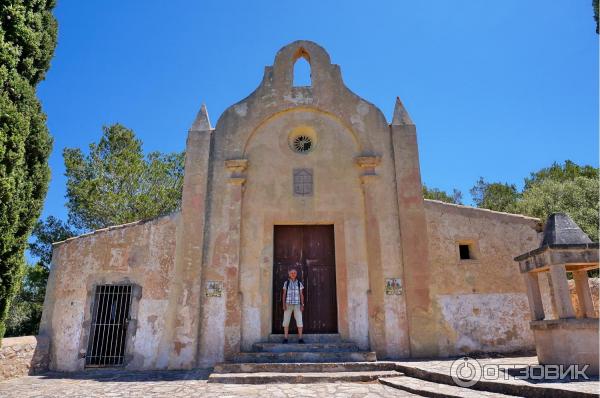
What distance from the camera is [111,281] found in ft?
33.4

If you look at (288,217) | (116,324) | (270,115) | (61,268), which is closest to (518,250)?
(288,217)

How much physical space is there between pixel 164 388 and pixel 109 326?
3637 millimetres

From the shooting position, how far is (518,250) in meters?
10.6

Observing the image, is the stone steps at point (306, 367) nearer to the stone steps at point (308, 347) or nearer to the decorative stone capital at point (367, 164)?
the stone steps at point (308, 347)

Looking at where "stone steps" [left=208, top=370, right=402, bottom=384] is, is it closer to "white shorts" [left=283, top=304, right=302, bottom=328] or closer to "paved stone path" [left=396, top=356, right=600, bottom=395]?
"paved stone path" [left=396, top=356, right=600, bottom=395]

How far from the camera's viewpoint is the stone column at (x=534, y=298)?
781 cm

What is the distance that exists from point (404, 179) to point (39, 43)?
30.8ft

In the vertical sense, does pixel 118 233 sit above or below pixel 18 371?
above

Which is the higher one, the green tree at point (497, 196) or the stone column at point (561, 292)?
the green tree at point (497, 196)

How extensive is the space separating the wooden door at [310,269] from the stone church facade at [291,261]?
0.09 feet

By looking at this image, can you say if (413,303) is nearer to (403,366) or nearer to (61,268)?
(403,366)

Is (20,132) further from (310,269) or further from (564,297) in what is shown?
(564,297)

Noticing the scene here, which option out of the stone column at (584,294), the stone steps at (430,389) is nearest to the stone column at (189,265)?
the stone steps at (430,389)

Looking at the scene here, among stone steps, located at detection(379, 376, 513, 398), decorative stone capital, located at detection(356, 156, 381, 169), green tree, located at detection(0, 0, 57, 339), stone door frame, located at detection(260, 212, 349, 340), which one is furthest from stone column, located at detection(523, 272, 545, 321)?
green tree, located at detection(0, 0, 57, 339)
